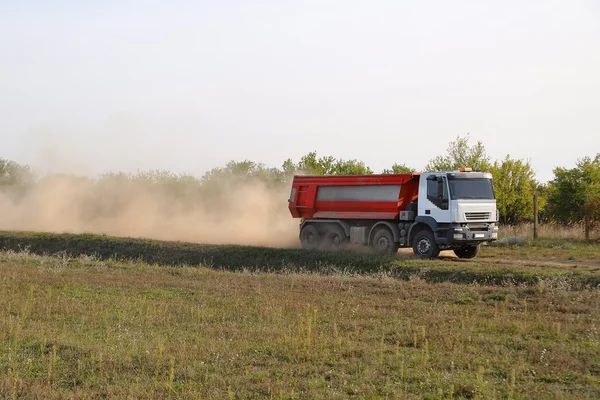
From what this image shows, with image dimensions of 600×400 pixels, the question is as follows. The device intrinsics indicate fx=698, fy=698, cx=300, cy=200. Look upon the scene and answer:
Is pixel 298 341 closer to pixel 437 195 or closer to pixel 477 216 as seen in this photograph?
pixel 437 195

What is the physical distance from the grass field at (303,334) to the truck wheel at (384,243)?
157 inches

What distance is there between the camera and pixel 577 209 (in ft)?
134

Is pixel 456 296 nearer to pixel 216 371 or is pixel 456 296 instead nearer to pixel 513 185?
pixel 216 371

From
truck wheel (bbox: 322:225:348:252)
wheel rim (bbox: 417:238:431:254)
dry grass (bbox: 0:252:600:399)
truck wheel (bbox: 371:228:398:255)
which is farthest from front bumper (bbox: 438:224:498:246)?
dry grass (bbox: 0:252:600:399)

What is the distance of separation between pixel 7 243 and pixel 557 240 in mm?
27866

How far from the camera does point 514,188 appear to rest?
41.6 m

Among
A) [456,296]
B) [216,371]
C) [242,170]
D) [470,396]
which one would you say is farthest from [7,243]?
[470,396]

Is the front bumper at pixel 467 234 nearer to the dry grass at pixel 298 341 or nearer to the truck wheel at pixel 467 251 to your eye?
the truck wheel at pixel 467 251

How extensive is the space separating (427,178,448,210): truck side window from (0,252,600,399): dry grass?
21.7 ft

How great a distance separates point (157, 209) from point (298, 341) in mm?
35691

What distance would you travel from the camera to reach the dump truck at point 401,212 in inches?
971

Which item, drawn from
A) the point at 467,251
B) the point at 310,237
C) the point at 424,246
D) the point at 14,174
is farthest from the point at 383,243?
Answer: the point at 14,174

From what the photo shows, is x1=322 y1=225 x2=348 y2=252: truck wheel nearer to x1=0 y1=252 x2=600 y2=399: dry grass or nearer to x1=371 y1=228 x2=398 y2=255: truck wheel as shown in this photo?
A: x1=371 y1=228 x2=398 y2=255: truck wheel

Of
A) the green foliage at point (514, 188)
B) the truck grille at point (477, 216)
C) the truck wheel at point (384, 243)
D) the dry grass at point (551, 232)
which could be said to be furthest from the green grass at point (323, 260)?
the green foliage at point (514, 188)
